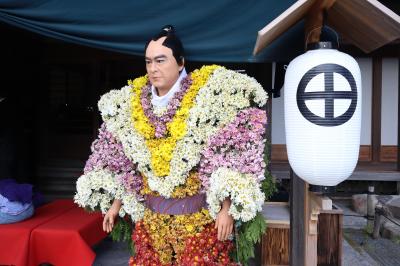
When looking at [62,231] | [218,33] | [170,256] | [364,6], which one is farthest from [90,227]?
[364,6]

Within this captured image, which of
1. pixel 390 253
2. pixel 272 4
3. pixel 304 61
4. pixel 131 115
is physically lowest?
pixel 390 253

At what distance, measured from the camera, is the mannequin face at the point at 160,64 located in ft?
8.46

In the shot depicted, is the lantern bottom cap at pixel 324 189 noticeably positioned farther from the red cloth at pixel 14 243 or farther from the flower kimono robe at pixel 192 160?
the red cloth at pixel 14 243

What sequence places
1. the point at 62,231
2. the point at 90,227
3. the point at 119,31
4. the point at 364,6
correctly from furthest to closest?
the point at 90,227
the point at 62,231
the point at 119,31
the point at 364,6

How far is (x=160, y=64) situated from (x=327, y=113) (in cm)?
118

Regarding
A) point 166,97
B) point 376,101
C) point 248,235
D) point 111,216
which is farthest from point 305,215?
point 376,101

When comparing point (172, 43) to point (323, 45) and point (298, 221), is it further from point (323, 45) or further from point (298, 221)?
point (298, 221)

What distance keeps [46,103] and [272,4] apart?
6.64 meters

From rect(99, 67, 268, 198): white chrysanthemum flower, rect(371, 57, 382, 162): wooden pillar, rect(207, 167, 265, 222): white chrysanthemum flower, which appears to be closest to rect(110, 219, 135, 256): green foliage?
rect(99, 67, 268, 198): white chrysanthemum flower

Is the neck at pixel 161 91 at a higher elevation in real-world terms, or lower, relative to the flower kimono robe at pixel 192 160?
higher

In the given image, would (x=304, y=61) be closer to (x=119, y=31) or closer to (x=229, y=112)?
(x=229, y=112)

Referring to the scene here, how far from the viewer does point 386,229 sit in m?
5.89

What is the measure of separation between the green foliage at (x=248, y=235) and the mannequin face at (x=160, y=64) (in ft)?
3.78

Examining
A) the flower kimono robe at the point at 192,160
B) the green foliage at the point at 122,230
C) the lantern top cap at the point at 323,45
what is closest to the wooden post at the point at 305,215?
the lantern top cap at the point at 323,45
